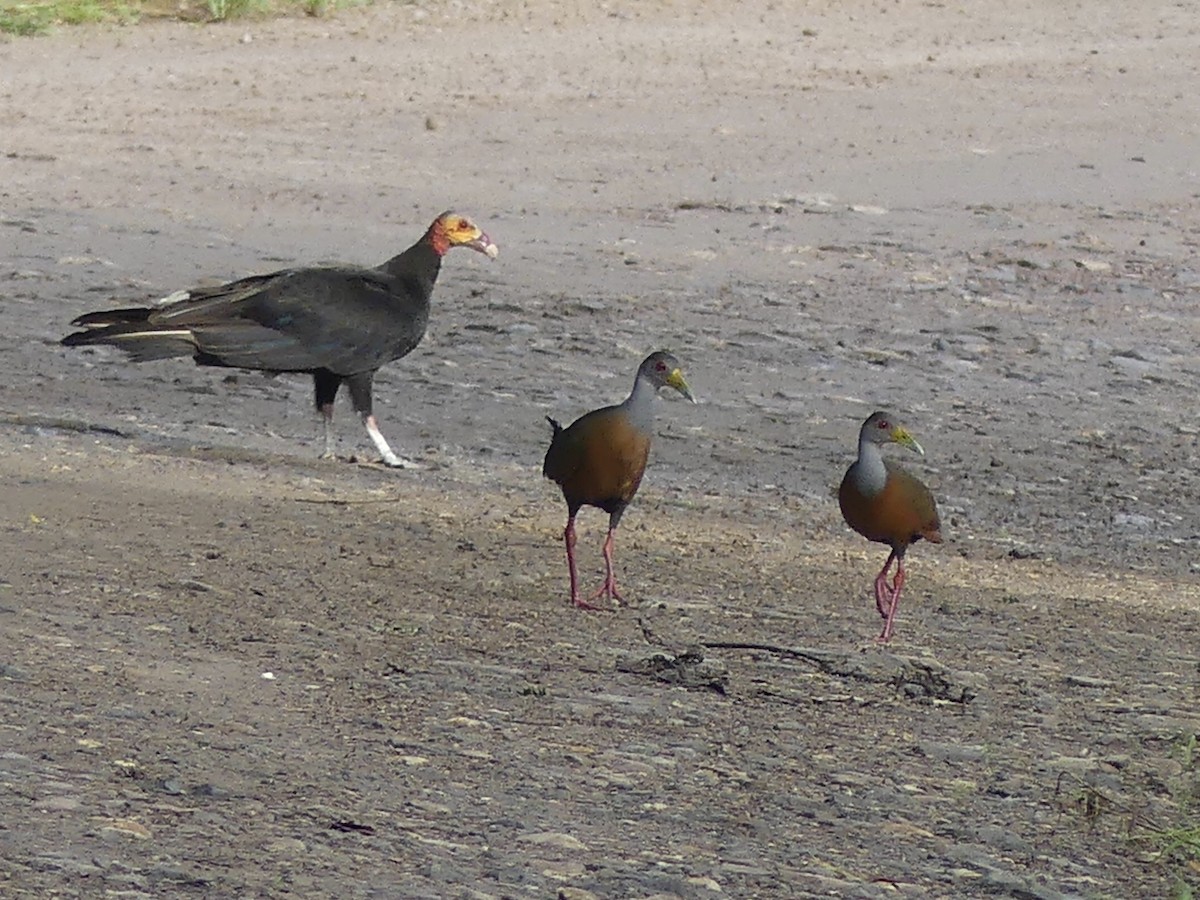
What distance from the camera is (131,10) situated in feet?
52.2

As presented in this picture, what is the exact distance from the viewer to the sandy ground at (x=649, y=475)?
15.2ft

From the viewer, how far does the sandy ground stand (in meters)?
4.63

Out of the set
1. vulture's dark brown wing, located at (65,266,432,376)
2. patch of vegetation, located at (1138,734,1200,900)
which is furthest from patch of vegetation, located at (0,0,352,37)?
patch of vegetation, located at (1138,734,1200,900)

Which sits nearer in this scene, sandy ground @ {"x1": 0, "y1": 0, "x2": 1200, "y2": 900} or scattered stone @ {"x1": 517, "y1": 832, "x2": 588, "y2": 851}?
scattered stone @ {"x1": 517, "y1": 832, "x2": 588, "y2": 851}

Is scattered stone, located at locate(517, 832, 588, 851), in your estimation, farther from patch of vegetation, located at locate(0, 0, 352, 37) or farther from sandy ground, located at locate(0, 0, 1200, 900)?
patch of vegetation, located at locate(0, 0, 352, 37)

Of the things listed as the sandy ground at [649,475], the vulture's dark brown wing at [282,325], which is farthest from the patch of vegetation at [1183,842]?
the vulture's dark brown wing at [282,325]

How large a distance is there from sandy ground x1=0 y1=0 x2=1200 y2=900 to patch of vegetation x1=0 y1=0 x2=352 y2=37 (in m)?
0.20

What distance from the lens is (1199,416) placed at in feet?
34.1

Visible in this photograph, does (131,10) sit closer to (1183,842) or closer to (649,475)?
(649,475)

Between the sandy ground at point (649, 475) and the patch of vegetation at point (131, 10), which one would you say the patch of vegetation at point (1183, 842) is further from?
the patch of vegetation at point (131, 10)

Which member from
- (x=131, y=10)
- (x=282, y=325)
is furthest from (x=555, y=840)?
(x=131, y=10)

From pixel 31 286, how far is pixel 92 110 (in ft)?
10.3

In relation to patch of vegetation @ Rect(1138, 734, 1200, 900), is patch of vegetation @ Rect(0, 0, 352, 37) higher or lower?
higher

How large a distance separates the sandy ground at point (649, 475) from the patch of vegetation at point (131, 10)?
0.20m
